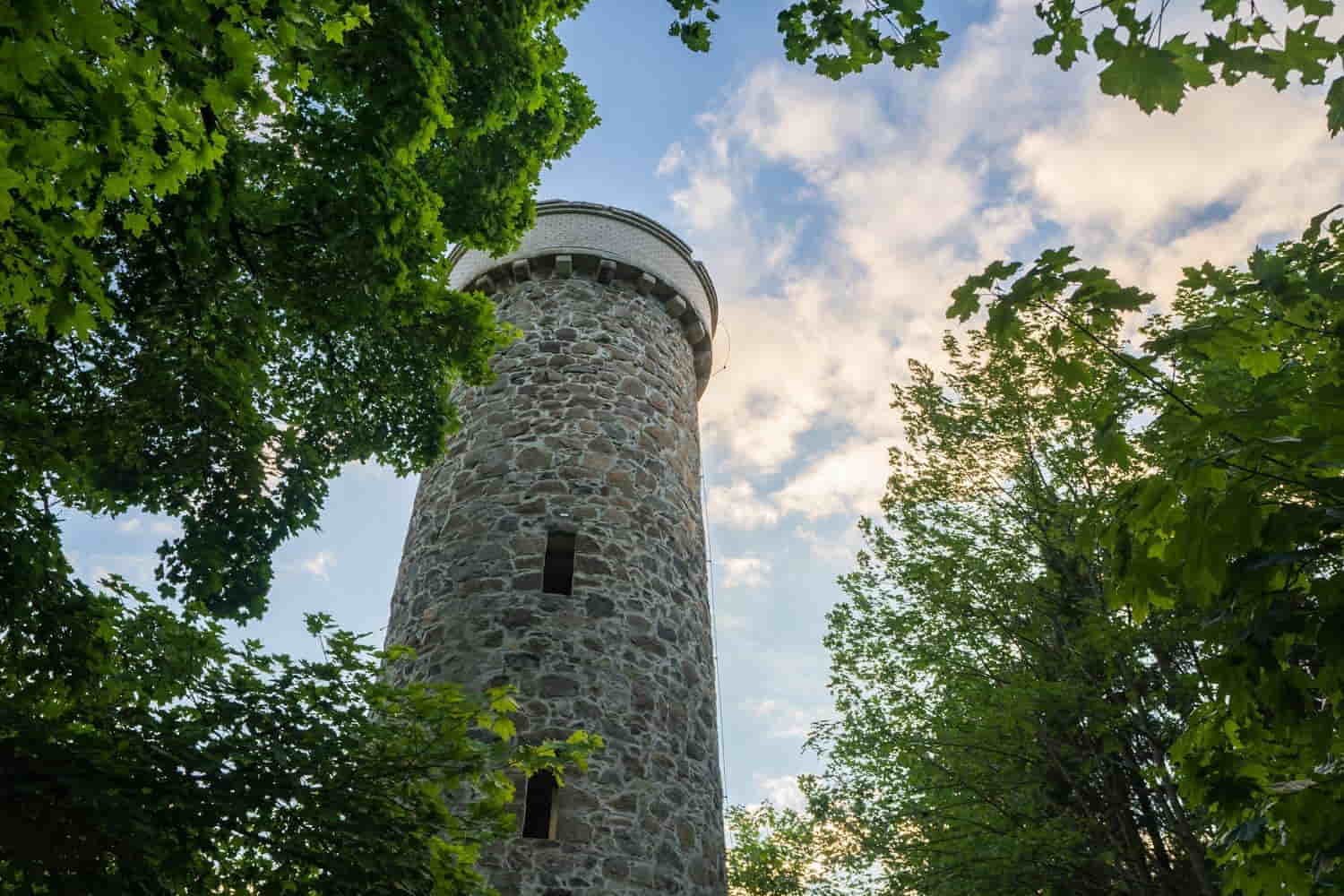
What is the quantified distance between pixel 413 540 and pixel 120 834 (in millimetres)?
6371

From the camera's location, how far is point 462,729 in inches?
201

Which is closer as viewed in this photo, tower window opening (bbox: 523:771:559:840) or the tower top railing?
tower window opening (bbox: 523:771:559:840)

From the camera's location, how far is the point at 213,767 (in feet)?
13.9

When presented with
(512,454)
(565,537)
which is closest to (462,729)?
(565,537)

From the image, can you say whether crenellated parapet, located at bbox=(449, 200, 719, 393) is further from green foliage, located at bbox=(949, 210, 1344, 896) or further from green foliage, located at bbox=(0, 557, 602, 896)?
green foliage, located at bbox=(949, 210, 1344, 896)

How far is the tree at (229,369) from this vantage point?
3354 millimetres

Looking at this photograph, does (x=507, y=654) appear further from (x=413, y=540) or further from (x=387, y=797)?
(x=387, y=797)

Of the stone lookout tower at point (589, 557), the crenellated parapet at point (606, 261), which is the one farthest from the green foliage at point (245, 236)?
the crenellated parapet at point (606, 261)

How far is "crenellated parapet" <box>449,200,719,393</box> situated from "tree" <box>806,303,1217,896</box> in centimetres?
326

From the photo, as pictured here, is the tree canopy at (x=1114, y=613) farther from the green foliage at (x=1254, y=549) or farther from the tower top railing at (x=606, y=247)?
the tower top railing at (x=606, y=247)

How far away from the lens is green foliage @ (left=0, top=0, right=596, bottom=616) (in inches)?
126

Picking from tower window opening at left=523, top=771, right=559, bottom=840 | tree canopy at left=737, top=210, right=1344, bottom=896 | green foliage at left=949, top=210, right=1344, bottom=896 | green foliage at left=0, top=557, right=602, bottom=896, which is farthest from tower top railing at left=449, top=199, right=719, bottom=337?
green foliage at left=949, top=210, right=1344, bottom=896

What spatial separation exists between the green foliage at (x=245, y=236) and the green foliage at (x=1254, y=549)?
3103mm

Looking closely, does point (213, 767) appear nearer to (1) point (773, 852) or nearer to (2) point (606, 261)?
(2) point (606, 261)
